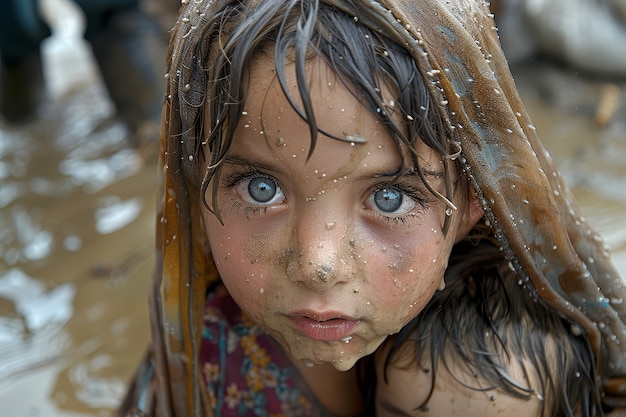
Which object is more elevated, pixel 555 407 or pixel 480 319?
pixel 480 319

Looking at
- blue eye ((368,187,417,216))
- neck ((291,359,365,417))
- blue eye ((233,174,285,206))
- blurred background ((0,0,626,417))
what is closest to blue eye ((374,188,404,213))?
blue eye ((368,187,417,216))

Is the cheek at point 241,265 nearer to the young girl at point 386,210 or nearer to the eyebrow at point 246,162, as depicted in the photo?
A: the young girl at point 386,210

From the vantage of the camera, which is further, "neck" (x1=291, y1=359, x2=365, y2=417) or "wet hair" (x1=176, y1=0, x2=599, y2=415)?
"neck" (x1=291, y1=359, x2=365, y2=417)

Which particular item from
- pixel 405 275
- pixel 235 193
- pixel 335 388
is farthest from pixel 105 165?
pixel 405 275

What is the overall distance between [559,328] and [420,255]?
1.22ft

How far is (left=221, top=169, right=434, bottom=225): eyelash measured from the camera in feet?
3.85

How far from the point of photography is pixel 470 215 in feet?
4.38

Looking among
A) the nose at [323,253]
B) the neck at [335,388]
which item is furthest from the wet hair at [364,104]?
the neck at [335,388]

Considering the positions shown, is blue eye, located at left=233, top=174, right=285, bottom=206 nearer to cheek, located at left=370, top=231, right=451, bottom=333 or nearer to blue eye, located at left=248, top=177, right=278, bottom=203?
blue eye, located at left=248, top=177, right=278, bottom=203

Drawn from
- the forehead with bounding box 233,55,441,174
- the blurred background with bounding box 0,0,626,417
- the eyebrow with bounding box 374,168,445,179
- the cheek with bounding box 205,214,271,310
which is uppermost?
the forehead with bounding box 233,55,441,174

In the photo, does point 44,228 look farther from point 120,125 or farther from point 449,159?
point 449,159

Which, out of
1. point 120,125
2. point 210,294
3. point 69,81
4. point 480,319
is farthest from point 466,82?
point 69,81

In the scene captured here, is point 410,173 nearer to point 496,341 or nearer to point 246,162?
point 246,162

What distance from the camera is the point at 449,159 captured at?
119 cm
